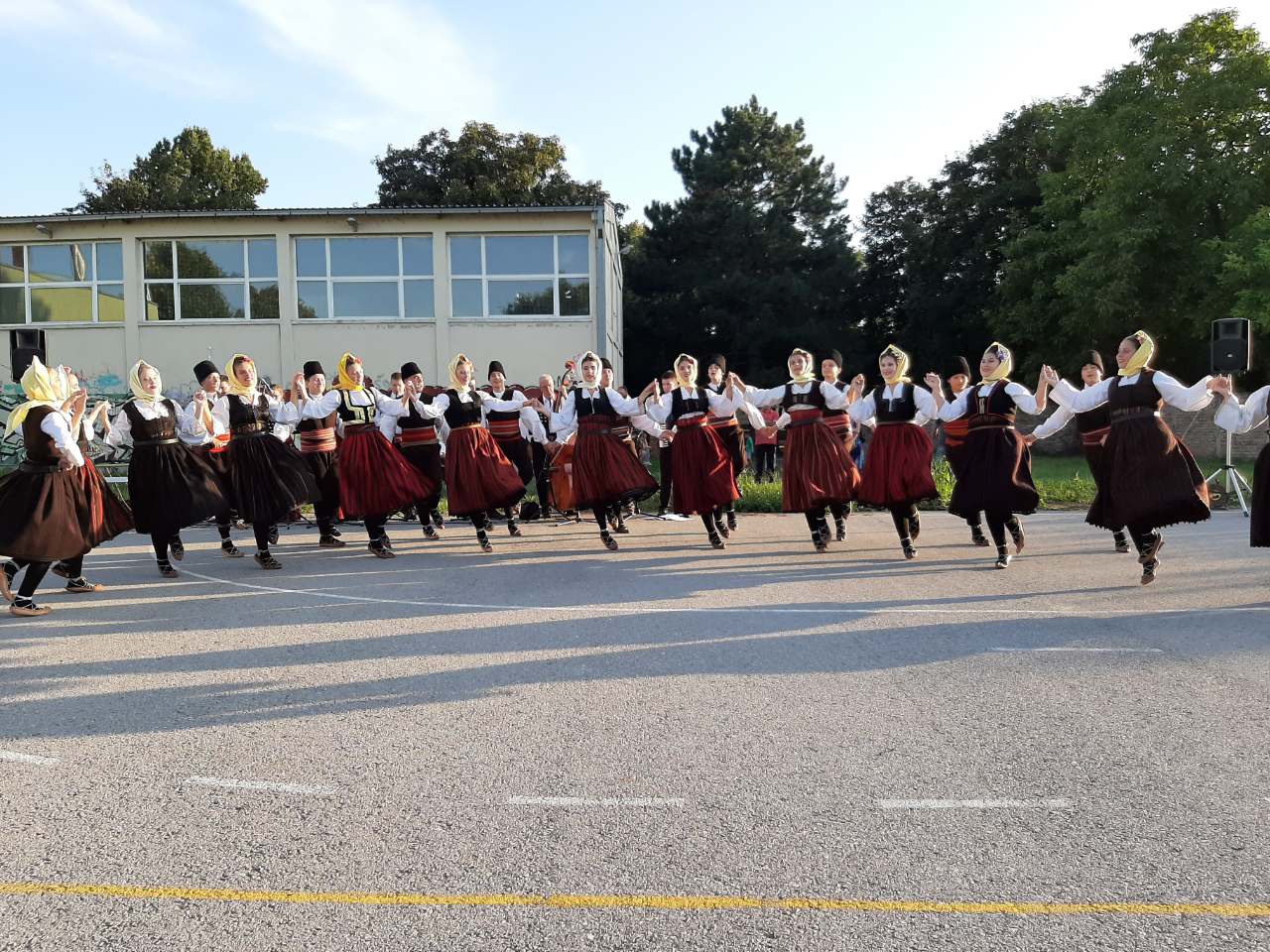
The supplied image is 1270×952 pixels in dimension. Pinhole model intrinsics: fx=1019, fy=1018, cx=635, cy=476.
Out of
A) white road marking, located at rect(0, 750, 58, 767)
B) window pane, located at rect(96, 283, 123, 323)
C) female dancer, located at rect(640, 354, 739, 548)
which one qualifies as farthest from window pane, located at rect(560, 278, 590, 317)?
white road marking, located at rect(0, 750, 58, 767)

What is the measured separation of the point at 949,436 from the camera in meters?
12.6

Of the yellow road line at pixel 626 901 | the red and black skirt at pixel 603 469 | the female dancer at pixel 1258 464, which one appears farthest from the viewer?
the red and black skirt at pixel 603 469

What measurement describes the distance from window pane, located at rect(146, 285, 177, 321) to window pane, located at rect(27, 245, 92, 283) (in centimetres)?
174

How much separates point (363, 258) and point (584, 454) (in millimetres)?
16120

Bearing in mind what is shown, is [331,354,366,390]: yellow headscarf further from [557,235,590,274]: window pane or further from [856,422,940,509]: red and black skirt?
[557,235,590,274]: window pane

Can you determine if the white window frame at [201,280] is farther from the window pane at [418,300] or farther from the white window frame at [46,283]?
the window pane at [418,300]

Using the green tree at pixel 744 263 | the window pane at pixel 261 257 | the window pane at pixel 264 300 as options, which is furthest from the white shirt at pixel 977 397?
the green tree at pixel 744 263

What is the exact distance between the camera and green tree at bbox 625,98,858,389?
40.9m

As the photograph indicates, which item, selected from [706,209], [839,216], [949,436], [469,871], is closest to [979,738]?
[469,871]

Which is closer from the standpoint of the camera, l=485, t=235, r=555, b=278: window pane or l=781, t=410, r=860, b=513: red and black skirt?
l=781, t=410, r=860, b=513: red and black skirt

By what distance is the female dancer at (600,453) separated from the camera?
1098 cm

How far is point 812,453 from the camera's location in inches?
411

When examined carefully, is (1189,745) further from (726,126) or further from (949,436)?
(726,126)

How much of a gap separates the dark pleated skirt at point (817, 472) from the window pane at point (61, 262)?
867 inches
